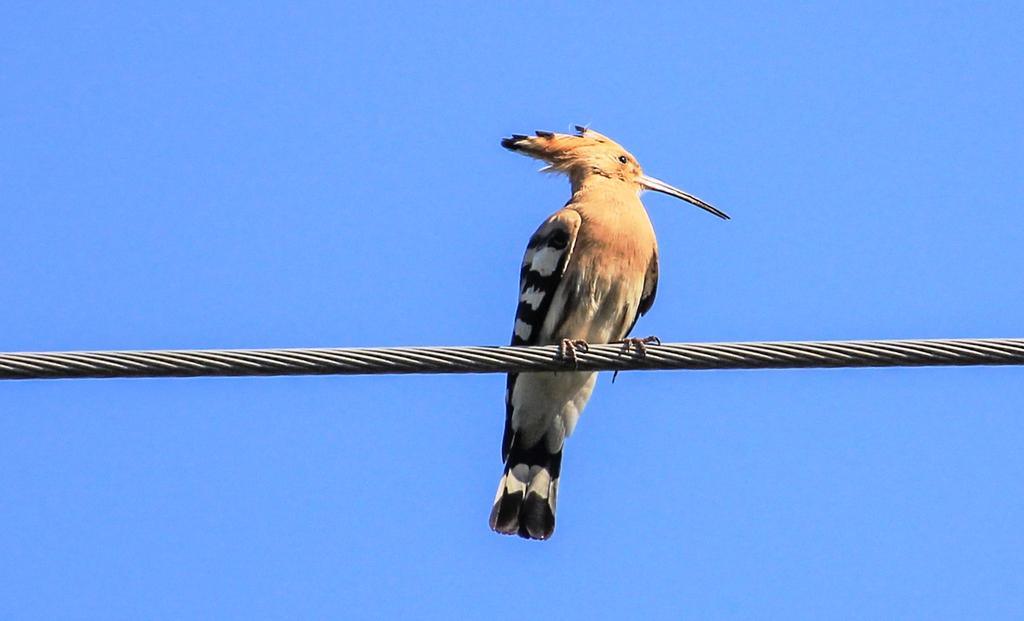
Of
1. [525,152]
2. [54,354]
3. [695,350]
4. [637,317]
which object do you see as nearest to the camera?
[54,354]

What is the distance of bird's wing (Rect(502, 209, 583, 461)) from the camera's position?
18.4 ft

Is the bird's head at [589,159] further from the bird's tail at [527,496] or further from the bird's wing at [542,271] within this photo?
the bird's tail at [527,496]

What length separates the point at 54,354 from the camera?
353cm

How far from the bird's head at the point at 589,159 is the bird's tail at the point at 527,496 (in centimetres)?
122

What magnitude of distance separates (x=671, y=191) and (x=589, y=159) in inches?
17.0

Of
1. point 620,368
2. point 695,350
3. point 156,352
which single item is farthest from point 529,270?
point 156,352

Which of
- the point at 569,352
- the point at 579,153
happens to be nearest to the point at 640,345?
the point at 569,352

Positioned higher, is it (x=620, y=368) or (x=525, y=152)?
(x=525, y=152)

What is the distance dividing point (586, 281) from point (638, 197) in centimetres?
75

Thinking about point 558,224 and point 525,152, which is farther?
point 525,152

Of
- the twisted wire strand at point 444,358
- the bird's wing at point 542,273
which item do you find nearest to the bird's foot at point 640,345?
the twisted wire strand at point 444,358

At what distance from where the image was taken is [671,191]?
253 inches

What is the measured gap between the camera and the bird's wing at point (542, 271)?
5.62m

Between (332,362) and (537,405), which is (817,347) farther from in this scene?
(537,405)
